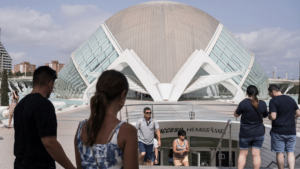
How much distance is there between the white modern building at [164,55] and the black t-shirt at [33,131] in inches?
919

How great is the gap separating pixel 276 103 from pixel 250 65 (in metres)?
28.6

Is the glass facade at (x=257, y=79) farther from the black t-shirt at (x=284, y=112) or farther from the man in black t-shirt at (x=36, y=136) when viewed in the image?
the man in black t-shirt at (x=36, y=136)

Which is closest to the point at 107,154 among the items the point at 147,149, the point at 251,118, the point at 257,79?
the point at 251,118

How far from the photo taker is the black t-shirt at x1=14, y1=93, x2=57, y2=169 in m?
2.07

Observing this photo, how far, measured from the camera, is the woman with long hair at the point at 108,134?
1551 mm

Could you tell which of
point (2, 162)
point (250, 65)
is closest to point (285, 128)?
point (2, 162)

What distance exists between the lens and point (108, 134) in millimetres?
1596

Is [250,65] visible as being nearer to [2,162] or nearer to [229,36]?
[229,36]

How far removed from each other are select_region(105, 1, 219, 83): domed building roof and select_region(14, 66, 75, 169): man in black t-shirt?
26.7 meters

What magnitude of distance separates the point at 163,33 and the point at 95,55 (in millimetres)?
8805

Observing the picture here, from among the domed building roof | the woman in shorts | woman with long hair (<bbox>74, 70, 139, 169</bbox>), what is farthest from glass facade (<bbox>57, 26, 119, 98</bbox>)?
woman with long hair (<bbox>74, 70, 139, 169</bbox>)

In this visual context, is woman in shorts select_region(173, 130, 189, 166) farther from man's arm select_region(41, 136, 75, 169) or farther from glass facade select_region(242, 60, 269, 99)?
glass facade select_region(242, 60, 269, 99)

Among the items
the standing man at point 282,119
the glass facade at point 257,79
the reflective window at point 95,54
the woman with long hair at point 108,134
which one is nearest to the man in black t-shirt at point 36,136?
the woman with long hair at point 108,134

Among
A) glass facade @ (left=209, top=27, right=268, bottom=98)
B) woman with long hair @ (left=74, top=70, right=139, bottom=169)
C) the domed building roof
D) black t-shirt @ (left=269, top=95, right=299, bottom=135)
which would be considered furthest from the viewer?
the domed building roof
